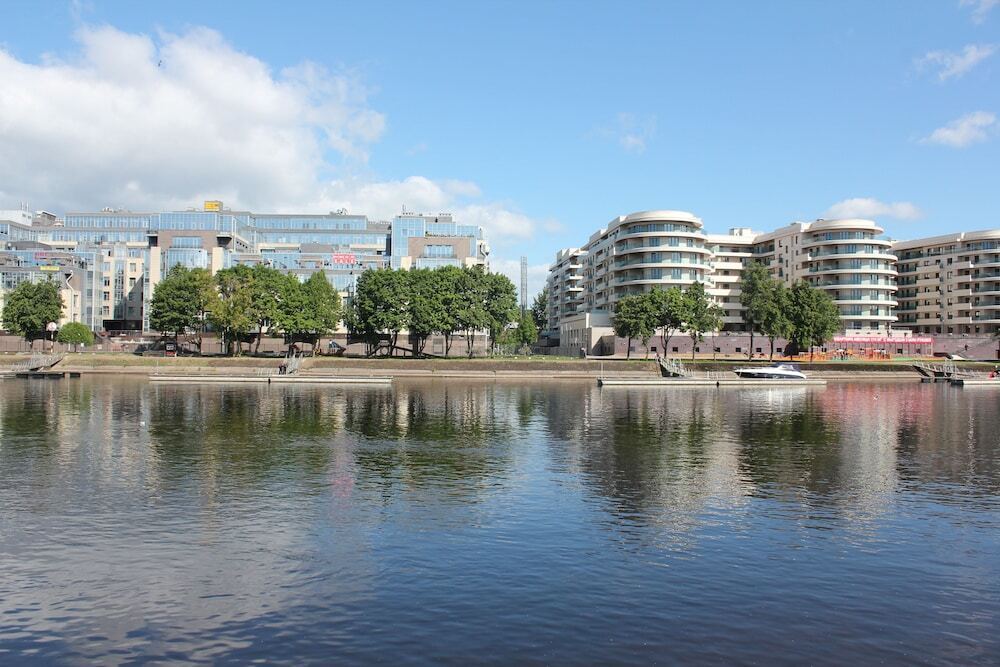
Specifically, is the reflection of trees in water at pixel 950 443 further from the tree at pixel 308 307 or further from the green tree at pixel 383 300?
the tree at pixel 308 307

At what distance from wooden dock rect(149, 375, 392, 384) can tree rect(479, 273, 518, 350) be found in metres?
39.1

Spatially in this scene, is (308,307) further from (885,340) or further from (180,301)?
(885,340)

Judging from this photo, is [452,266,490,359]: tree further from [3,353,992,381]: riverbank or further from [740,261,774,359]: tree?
[740,261,774,359]: tree

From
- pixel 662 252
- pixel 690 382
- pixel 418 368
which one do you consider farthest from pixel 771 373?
pixel 418 368

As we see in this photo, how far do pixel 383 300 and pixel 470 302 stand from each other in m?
16.9

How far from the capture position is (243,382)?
11281cm

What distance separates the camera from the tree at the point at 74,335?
147 metres

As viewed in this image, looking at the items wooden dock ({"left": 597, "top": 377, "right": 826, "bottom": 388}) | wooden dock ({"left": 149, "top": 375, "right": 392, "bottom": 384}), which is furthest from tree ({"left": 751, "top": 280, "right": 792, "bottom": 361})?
wooden dock ({"left": 149, "top": 375, "right": 392, "bottom": 384})

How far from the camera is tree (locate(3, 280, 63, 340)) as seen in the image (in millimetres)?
147000

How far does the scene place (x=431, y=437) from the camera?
5350 centimetres

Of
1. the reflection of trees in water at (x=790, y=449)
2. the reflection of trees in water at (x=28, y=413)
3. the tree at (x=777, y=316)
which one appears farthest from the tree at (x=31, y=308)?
the tree at (x=777, y=316)

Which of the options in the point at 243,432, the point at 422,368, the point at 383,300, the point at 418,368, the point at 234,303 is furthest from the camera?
the point at 383,300

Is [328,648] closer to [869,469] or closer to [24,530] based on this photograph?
[24,530]

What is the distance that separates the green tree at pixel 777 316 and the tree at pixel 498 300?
50378 mm
